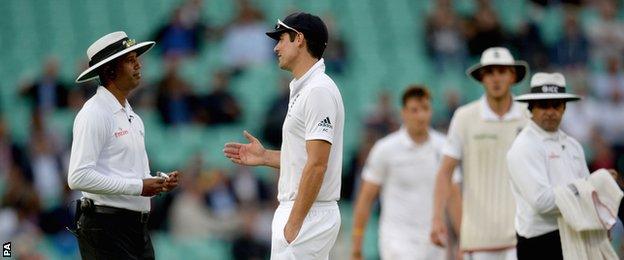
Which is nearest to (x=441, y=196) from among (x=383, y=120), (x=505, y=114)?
(x=505, y=114)

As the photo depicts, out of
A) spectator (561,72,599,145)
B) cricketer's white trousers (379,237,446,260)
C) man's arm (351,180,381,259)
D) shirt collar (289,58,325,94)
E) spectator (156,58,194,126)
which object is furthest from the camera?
spectator (156,58,194,126)

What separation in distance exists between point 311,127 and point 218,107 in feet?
36.2

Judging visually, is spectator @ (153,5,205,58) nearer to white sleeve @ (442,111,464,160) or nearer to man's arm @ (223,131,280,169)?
white sleeve @ (442,111,464,160)

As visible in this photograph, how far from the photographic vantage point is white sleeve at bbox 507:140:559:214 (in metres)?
9.62

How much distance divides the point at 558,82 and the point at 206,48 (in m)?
10.9

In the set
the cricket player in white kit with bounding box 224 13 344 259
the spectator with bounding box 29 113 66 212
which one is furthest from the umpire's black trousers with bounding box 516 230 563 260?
the spectator with bounding box 29 113 66 212

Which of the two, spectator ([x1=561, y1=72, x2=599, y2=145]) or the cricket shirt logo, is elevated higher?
the cricket shirt logo

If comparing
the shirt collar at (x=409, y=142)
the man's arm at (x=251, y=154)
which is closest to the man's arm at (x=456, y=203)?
the shirt collar at (x=409, y=142)

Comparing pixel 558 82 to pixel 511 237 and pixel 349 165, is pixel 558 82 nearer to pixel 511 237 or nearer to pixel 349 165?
pixel 511 237


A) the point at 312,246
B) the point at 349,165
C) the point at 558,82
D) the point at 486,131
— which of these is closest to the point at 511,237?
the point at 486,131

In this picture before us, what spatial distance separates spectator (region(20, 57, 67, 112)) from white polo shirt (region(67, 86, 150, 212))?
412 inches

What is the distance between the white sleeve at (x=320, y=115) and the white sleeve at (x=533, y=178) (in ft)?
6.23

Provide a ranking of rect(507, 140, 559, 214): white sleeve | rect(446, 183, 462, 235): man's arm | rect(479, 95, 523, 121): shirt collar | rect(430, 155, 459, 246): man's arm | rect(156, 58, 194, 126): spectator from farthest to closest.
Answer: rect(156, 58, 194, 126): spectator < rect(446, 183, 462, 235): man's arm < rect(430, 155, 459, 246): man's arm < rect(479, 95, 523, 121): shirt collar < rect(507, 140, 559, 214): white sleeve

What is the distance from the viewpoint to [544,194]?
9617 mm
